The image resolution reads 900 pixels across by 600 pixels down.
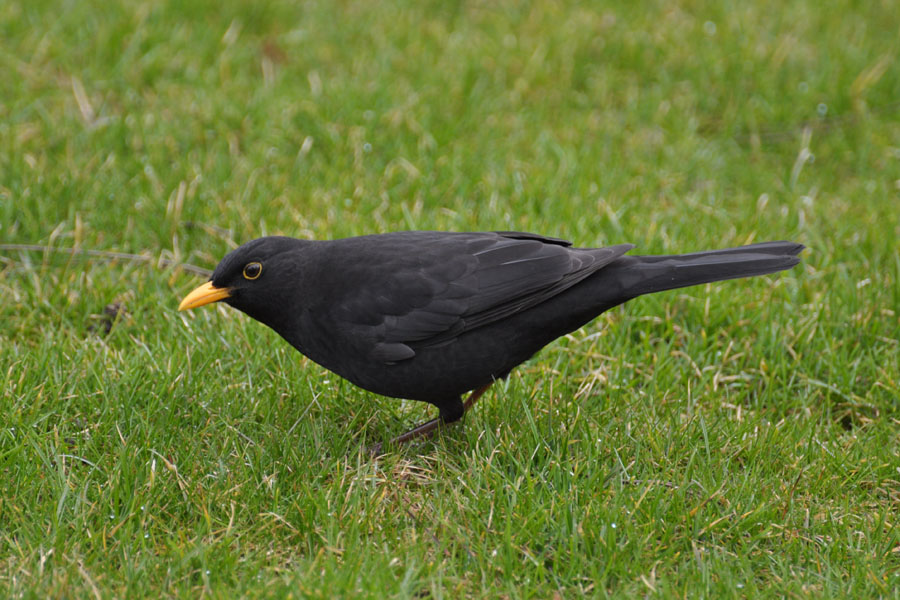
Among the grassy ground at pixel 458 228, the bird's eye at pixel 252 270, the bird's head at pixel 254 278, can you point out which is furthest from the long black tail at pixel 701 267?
the bird's eye at pixel 252 270

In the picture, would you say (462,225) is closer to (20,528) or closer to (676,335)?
(676,335)

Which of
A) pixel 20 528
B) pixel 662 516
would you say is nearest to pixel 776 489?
pixel 662 516

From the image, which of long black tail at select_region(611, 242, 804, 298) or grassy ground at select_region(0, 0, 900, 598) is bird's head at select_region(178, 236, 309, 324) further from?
long black tail at select_region(611, 242, 804, 298)

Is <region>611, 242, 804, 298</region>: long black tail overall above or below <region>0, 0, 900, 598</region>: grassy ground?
above

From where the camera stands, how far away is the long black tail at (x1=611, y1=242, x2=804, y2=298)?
4012mm

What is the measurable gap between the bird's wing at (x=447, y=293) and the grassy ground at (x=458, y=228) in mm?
520

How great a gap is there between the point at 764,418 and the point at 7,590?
334 centimetres

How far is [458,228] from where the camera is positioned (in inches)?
228

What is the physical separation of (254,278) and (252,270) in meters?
0.04

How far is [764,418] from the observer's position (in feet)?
15.0

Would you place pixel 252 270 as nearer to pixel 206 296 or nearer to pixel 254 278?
pixel 254 278

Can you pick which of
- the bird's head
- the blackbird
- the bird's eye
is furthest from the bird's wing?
the bird's eye

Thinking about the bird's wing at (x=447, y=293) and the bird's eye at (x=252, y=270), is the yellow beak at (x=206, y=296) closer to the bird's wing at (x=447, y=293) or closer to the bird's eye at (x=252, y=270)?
the bird's eye at (x=252, y=270)

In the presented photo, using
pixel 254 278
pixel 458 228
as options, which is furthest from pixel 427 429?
pixel 458 228
